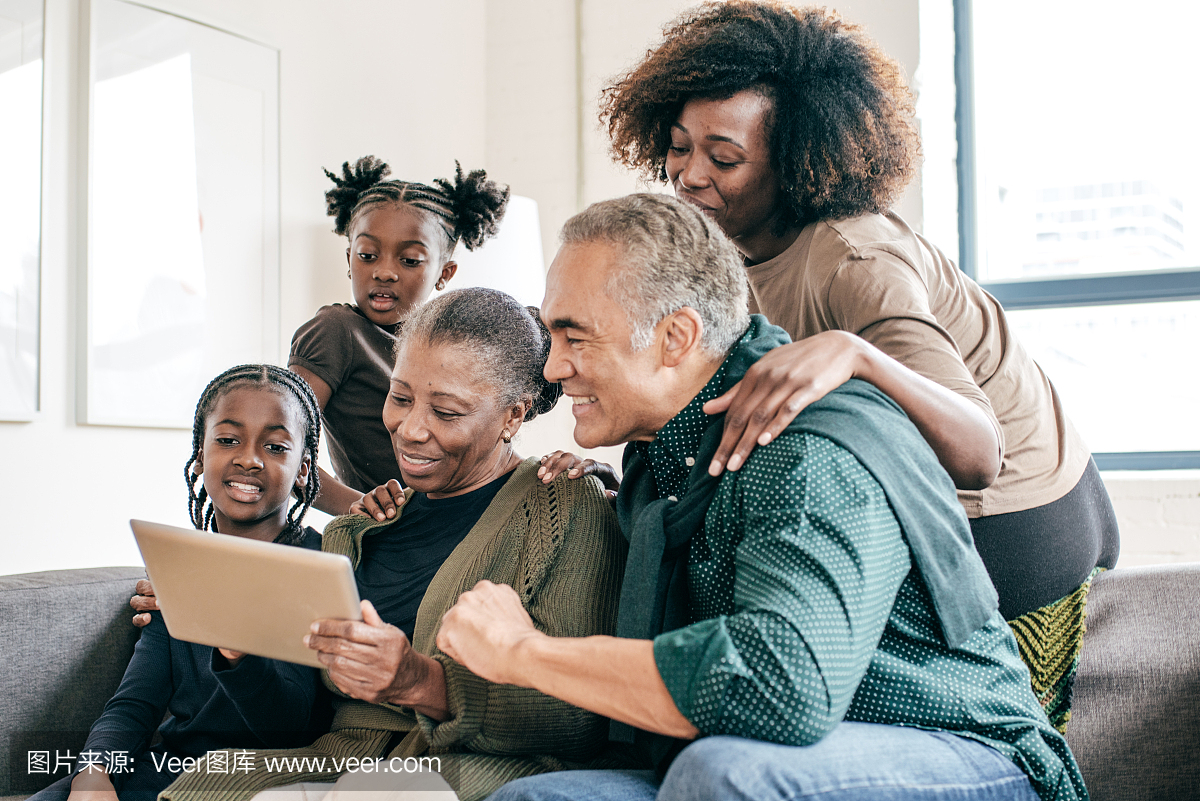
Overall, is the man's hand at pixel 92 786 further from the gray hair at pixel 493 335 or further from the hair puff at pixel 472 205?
the hair puff at pixel 472 205

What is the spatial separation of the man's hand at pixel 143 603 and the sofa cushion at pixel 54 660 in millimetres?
54

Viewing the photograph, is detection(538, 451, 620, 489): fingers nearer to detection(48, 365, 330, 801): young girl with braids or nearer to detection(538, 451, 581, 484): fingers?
detection(538, 451, 581, 484): fingers

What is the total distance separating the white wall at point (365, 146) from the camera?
251 cm

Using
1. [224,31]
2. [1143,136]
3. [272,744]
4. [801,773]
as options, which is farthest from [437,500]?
[1143,136]

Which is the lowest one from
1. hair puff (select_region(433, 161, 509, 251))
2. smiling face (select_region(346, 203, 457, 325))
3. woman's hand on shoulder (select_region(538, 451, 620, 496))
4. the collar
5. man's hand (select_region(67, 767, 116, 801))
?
man's hand (select_region(67, 767, 116, 801))

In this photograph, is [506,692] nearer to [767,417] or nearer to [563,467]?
[563,467]

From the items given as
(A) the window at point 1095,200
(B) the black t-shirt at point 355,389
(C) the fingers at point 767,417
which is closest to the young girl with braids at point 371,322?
(B) the black t-shirt at point 355,389

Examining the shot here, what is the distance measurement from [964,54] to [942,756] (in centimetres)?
316

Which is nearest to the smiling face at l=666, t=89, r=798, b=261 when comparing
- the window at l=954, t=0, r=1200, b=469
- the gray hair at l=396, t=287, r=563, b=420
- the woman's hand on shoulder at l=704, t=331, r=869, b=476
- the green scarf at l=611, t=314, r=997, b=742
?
the gray hair at l=396, t=287, r=563, b=420

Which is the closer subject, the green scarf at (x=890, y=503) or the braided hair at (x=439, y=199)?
the green scarf at (x=890, y=503)

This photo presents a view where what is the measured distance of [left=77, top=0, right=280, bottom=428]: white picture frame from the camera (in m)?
2.61

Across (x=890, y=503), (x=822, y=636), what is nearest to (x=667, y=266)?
(x=890, y=503)

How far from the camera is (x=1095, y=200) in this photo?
3527 millimetres

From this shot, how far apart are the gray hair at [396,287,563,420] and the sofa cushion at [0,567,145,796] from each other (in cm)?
77
